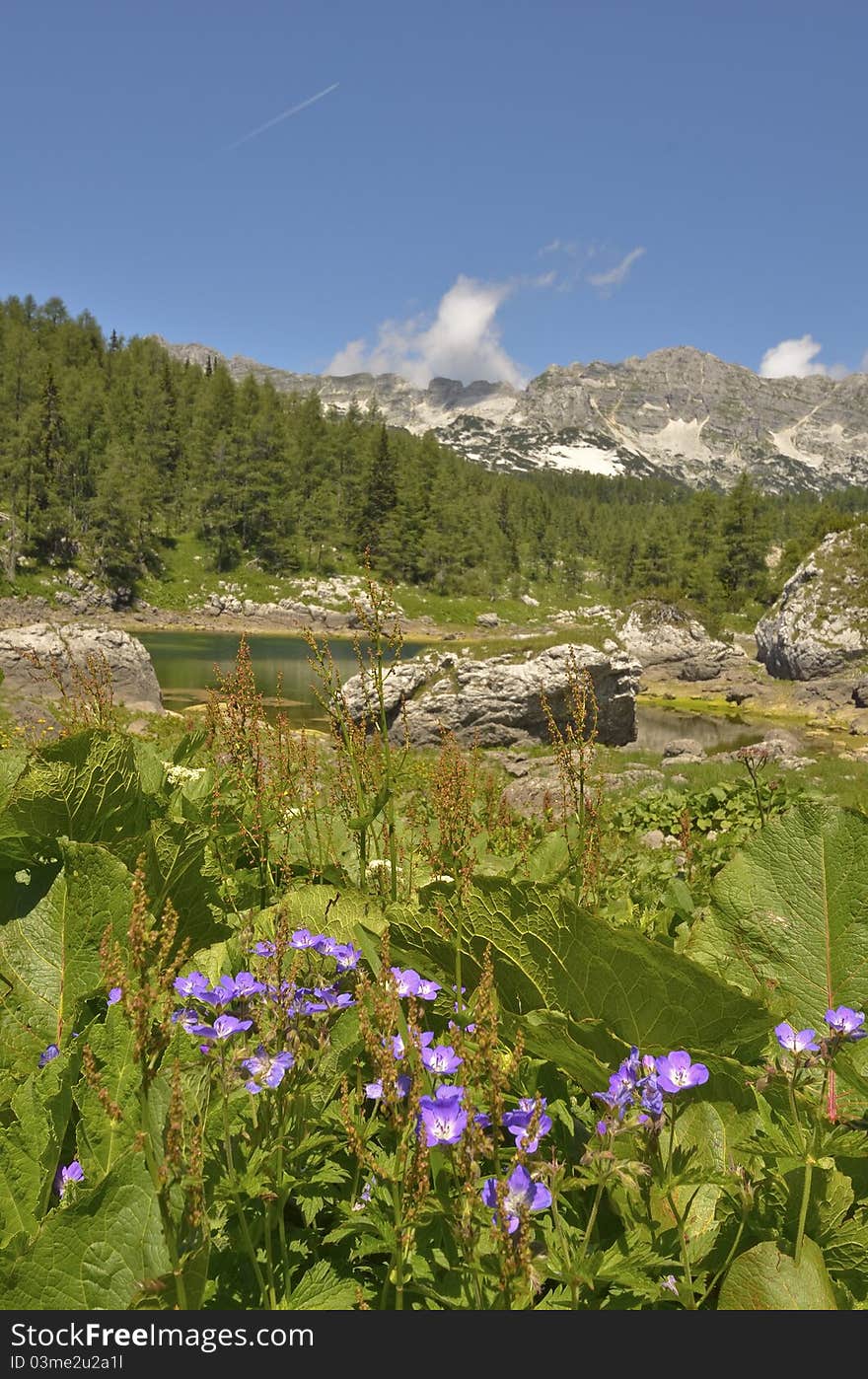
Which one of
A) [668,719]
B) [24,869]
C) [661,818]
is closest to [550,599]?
[668,719]

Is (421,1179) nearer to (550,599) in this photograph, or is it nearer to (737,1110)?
(737,1110)

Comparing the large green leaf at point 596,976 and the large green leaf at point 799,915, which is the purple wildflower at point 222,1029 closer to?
the large green leaf at point 596,976

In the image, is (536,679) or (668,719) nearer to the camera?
(536,679)

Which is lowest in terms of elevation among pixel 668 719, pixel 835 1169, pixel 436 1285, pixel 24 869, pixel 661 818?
pixel 668 719

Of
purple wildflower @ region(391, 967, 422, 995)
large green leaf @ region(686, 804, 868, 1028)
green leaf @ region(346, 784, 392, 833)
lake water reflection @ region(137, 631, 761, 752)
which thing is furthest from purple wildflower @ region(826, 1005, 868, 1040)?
lake water reflection @ region(137, 631, 761, 752)

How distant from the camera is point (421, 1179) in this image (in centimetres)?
96

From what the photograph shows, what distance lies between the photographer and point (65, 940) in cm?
198

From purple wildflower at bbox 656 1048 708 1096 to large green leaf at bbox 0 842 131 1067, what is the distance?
4.47 feet

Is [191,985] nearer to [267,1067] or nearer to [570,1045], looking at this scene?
[267,1067]

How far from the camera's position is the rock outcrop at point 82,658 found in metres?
19.4

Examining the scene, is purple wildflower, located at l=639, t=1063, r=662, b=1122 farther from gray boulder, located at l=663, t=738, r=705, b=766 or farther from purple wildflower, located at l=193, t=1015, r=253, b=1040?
gray boulder, located at l=663, t=738, r=705, b=766

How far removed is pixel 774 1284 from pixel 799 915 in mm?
915

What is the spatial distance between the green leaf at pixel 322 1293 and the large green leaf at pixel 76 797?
1.43 meters

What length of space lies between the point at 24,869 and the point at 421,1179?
1.77m
